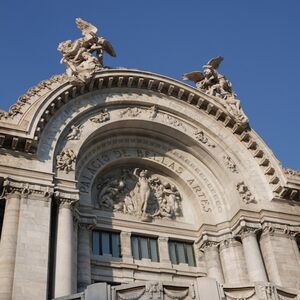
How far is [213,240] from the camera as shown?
2498 cm

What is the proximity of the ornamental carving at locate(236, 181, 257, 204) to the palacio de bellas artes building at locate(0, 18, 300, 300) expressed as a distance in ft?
0.19

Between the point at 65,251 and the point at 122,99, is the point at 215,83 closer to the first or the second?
the point at 122,99

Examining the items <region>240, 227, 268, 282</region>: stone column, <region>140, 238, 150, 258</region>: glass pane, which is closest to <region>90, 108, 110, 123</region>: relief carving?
<region>140, 238, 150, 258</region>: glass pane

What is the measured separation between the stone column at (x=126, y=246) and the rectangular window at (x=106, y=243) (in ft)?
0.66

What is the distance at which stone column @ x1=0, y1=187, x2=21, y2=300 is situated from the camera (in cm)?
1786

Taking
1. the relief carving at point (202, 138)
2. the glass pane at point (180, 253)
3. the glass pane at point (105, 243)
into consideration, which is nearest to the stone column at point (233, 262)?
the glass pane at point (180, 253)

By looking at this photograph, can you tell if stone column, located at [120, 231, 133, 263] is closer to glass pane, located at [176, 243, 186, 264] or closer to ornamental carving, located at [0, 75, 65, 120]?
glass pane, located at [176, 243, 186, 264]

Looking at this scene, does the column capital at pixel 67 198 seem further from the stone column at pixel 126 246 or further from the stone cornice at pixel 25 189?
the stone column at pixel 126 246

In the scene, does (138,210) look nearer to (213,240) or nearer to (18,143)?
(213,240)

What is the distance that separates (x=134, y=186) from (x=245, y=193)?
17.7ft

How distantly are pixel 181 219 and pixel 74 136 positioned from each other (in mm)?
6789

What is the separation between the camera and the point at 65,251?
20.0m

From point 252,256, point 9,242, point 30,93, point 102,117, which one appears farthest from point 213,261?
Result: point 30,93

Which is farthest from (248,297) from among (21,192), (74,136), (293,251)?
(74,136)
